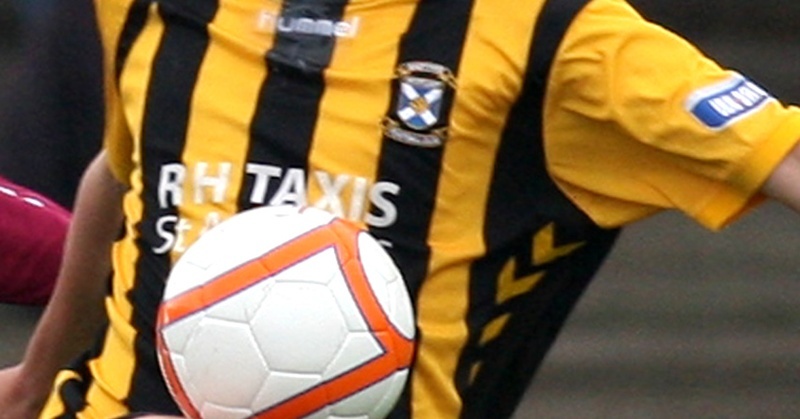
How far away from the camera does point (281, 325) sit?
2703 mm

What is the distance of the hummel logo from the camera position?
3037 millimetres

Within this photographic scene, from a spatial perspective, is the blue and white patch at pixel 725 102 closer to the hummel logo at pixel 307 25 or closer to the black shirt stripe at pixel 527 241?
the black shirt stripe at pixel 527 241

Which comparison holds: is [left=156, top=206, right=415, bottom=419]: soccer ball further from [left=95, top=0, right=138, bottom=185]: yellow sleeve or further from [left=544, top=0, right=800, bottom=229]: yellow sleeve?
[left=95, top=0, right=138, bottom=185]: yellow sleeve

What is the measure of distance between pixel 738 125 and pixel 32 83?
2.48m

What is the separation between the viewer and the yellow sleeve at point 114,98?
127 inches

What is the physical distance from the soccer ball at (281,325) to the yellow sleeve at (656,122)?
1.01 ft

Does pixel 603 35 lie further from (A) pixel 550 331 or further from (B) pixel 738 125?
(A) pixel 550 331

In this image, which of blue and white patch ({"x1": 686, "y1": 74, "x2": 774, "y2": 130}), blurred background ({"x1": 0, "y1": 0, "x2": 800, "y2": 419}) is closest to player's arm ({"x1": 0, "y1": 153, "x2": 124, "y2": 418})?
blue and white patch ({"x1": 686, "y1": 74, "x2": 774, "y2": 130})

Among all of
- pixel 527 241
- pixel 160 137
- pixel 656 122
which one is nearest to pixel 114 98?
pixel 160 137

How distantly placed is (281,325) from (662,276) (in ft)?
8.51

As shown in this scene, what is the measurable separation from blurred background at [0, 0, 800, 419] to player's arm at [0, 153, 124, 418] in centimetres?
157

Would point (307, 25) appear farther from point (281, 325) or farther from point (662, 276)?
point (662, 276)

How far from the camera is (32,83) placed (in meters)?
5.07

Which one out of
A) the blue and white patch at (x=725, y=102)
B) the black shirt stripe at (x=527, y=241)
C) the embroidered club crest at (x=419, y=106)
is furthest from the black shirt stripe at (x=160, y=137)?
the blue and white patch at (x=725, y=102)
